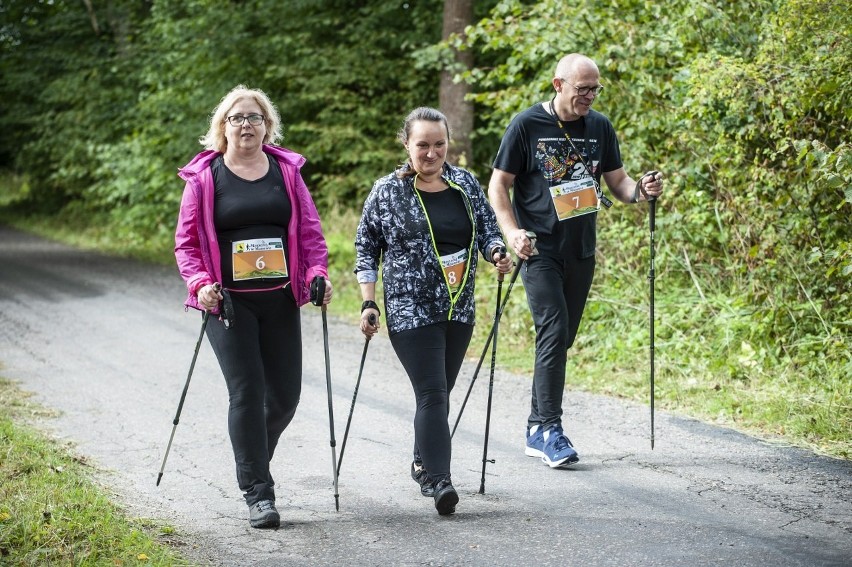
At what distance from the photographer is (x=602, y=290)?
30.7 ft

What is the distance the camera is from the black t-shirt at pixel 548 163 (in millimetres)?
5727

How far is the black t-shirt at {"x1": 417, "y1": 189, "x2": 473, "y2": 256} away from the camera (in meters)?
4.92

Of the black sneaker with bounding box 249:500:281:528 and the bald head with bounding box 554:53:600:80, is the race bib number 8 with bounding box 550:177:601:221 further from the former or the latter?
the black sneaker with bounding box 249:500:281:528

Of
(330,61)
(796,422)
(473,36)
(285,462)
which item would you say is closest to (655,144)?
(473,36)

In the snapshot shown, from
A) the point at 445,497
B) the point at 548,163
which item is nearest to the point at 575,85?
the point at 548,163

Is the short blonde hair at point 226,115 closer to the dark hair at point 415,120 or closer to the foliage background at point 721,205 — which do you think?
the dark hair at point 415,120

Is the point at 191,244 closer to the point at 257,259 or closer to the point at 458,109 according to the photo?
the point at 257,259

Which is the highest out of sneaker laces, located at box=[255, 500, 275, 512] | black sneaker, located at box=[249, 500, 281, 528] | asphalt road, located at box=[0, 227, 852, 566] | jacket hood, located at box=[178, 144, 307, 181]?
jacket hood, located at box=[178, 144, 307, 181]

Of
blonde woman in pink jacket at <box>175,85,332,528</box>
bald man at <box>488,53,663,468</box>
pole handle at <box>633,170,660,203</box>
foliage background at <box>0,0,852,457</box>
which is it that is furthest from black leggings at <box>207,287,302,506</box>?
foliage background at <box>0,0,852,457</box>

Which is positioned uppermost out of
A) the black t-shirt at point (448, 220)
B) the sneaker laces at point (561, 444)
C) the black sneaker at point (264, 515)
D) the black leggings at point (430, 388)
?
the black t-shirt at point (448, 220)

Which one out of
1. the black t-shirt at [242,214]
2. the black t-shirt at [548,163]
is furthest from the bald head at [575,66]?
the black t-shirt at [242,214]

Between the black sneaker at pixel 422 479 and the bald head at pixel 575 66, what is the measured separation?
223cm

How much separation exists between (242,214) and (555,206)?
1.84m

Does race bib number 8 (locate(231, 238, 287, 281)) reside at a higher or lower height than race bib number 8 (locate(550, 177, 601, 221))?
lower
